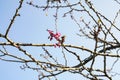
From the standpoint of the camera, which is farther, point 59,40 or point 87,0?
point 87,0

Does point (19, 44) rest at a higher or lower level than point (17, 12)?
lower

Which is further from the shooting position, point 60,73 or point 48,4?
point 48,4

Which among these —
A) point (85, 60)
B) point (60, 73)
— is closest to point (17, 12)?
point (60, 73)

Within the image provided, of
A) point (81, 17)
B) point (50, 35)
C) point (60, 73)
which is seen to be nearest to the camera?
point (50, 35)

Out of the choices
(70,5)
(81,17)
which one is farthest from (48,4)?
(81,17)

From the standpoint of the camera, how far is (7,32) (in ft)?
6.89

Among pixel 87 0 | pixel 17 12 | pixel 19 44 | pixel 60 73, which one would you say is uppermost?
pixel 87 0

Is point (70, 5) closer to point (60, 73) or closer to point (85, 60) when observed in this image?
point (85, 60)

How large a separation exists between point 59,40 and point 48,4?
2.16 metres

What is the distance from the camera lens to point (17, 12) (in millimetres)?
2094

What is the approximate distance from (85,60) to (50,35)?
141cm

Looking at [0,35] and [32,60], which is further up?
[0,35]

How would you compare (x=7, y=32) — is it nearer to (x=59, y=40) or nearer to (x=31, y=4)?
(x=59, y=40)

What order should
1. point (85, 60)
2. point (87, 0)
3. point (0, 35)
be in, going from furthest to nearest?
point (85, 60)
point (87, 0)
point (0, 35)
